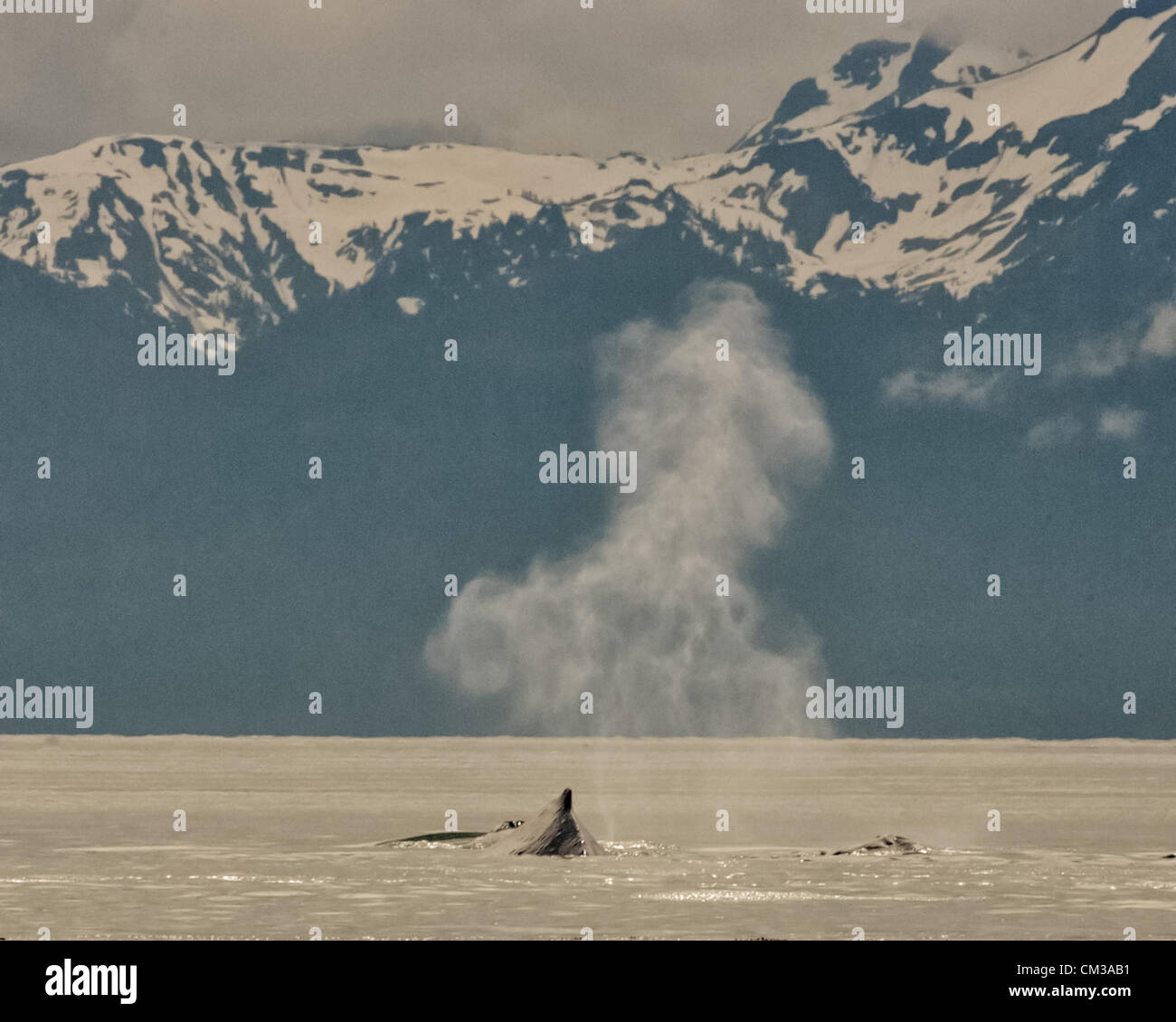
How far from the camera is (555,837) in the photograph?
53.4m

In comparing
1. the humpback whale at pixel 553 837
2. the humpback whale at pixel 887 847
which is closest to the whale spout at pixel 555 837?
the humpback whale at pixel 553 837

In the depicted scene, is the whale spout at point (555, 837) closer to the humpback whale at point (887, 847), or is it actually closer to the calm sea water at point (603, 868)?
the calm sea water at point (603, 868)

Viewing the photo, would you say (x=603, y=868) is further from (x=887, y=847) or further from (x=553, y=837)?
(x=887, y=847)

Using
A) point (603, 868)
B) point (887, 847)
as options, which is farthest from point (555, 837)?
point (887, 847)

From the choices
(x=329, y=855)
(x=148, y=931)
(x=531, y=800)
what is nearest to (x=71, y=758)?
(x=531, y=800)

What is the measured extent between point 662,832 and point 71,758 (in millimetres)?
125726

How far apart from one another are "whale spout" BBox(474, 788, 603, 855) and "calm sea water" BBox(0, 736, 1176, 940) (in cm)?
91

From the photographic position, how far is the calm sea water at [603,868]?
38.0m

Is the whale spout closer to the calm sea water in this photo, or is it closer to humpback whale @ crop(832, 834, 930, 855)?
the calm sea water

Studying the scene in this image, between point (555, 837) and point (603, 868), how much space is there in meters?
3.81

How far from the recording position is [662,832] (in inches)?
2581
